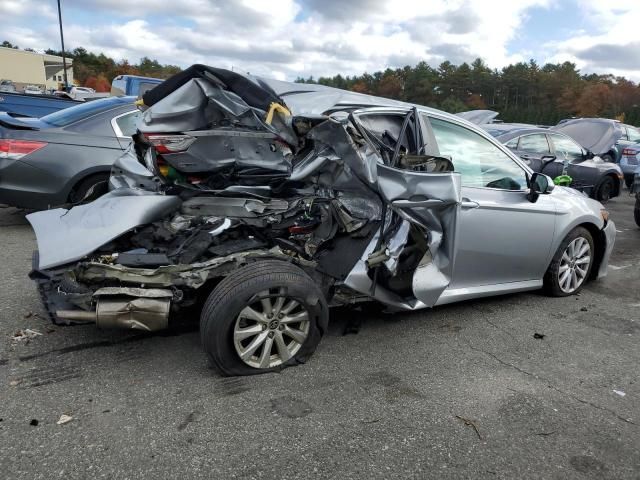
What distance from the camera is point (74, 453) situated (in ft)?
8.00

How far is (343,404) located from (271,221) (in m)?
1.38

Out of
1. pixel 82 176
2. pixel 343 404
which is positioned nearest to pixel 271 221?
pixel 343 404

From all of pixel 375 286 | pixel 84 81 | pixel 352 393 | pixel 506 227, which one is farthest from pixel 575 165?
pixel 84 81

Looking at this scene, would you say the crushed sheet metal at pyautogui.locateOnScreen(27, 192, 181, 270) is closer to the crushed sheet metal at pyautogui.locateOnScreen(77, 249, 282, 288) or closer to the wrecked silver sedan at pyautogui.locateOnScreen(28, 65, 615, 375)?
the wrecked silver sedan at pyautogui.locateOnScreen(28, 65, 615, 375)

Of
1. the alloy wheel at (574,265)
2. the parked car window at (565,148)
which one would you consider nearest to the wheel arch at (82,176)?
the alloy wheel at (574,265)

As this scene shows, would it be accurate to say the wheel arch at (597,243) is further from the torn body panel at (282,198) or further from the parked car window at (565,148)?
the parked car window at (565,148)

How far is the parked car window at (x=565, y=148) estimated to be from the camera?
10.0 meters

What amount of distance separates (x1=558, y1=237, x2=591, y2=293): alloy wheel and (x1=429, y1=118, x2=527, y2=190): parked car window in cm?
94

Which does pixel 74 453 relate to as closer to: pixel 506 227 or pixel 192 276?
pixel 192 276

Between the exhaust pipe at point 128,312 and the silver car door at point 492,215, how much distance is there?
2180mm

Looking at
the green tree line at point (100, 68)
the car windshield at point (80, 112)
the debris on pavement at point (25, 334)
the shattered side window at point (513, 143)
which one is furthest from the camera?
the green tree line at point (100, 68)

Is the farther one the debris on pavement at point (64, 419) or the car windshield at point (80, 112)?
the car windshield at point (80, 112)

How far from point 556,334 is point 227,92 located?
320 cm

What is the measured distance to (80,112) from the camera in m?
6.36
